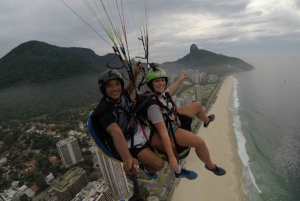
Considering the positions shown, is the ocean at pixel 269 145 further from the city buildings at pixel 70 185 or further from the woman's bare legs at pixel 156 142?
the woman's bare legs at pixel 156 142

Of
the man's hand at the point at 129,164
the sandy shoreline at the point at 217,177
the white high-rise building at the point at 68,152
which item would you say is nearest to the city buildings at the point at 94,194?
the sandy shoreline at the point at 217,177

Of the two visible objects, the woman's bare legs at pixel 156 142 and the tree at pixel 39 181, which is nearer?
the woman's bare legs at pixel 156 142

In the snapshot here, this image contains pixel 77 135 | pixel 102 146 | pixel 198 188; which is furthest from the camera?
pixel 77 135

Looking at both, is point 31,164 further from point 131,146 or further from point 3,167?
point 131,146

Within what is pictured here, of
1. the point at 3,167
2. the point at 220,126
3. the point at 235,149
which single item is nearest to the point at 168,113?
the point at 235,149

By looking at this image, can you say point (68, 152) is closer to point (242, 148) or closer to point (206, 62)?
point (242, 148)

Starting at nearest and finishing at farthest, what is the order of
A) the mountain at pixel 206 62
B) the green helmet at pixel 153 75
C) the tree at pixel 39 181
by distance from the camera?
the green helmet at pixel 153 75
the tree at pixel 39 181
the mountain at pixel 206 62
